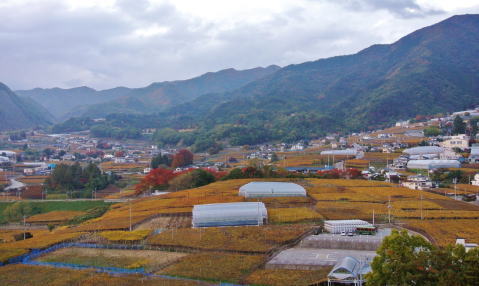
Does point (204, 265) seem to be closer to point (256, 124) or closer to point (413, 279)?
point (413, 279)

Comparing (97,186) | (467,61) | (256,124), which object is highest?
(467,61)

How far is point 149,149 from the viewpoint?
122812 millimetres

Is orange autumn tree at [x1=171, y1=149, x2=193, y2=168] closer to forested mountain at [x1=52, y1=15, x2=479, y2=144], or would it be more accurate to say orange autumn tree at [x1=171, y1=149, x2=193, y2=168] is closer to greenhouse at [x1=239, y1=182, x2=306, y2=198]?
forested mountain at [x1=52, y1=15, x2=479, y2=144]

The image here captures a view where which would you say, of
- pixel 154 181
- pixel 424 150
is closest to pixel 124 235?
pixel 154 181

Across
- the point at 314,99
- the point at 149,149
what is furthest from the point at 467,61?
the point at 149,149

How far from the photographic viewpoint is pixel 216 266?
22891 mm

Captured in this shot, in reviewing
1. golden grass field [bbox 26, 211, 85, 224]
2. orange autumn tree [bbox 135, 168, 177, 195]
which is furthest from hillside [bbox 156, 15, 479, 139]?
golden grass field [bbox 26, 211, 85, 224]

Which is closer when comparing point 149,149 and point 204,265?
point 204,265

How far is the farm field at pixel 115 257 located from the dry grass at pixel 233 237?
1.50 metres

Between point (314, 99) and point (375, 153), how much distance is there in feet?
367

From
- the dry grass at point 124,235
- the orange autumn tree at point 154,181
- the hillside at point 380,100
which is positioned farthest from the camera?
the hillside at point 380,100

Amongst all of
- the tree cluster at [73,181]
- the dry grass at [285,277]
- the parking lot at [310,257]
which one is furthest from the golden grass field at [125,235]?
the tree cluster at [73,181]

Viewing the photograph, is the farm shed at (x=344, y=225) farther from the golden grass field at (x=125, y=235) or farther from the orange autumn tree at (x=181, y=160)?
the orange autumn tree at (x=181, y=160)

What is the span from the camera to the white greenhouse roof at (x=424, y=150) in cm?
6694
